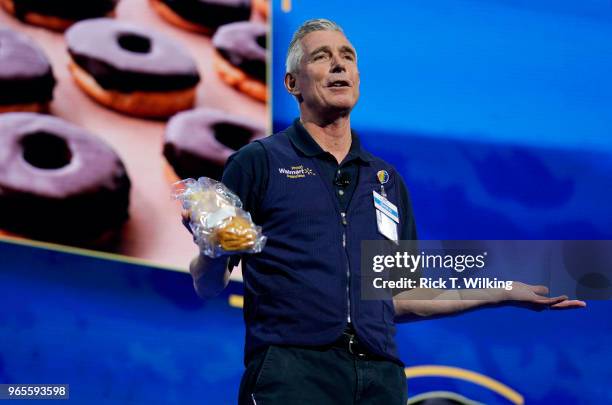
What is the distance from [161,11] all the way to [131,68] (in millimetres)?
239

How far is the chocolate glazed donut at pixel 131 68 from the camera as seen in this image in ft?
A: 9.02

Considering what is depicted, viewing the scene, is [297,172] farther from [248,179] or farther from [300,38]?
[300,38]

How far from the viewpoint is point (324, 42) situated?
6.31 ft

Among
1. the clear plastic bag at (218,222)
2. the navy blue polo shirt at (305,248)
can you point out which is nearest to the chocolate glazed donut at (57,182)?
the navy blue polo shirt at (305,248)

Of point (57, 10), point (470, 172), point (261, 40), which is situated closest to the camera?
point (57, 10)

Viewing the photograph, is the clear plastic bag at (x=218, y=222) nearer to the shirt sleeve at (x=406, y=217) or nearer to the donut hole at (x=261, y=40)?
the shirt sleeve at (x=406, y=217)

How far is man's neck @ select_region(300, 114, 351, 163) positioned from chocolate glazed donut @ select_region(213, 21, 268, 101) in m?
1.07

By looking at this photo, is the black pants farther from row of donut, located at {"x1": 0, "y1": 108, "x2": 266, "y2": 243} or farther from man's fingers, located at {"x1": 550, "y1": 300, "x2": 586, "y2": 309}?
row of donut, located at {"x1": 0, "y1": 108, "x2": 266, "y2": 243}

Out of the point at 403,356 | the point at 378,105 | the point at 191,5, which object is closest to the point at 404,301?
the point at 403,356

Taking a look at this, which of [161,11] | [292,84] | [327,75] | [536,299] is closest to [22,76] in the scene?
[161,11]

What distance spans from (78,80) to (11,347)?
0.86 meters

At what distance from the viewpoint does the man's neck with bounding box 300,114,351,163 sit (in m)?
1.86

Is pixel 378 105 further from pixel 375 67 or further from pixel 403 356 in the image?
pixel 403 356

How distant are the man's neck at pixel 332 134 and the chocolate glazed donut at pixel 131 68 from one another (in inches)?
41.7
